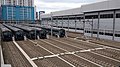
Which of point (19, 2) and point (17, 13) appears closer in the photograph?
point (17, 13)

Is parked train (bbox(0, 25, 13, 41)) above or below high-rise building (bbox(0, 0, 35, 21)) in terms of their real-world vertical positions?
below

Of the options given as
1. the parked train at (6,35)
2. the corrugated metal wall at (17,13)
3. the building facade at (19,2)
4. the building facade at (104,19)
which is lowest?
the parked train at (6,35)

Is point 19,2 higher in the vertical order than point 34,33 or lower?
higher

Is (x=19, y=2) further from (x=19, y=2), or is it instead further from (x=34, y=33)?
(x=34, y=33)

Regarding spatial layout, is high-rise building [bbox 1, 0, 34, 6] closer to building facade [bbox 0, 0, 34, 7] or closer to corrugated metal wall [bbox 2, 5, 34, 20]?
building facade [bbox 0, 0, 34, 7]

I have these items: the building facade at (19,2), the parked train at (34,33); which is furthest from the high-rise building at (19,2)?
the parked train at (34,33)

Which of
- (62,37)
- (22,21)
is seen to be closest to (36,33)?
(62,37)

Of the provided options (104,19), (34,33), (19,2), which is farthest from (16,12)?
(104,19)

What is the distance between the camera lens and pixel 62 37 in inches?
1576

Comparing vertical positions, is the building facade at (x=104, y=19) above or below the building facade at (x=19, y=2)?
below

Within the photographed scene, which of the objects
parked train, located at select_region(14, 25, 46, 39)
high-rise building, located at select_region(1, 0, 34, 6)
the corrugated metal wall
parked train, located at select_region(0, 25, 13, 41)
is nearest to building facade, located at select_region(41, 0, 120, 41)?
parked train, located at select_region(14, 25, 46, 39)

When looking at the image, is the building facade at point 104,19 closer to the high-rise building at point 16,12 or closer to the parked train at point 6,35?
the parked train at point 6,35

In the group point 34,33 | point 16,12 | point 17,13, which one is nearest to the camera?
point 34,33

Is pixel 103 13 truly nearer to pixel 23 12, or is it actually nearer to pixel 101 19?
pixel 101 19
